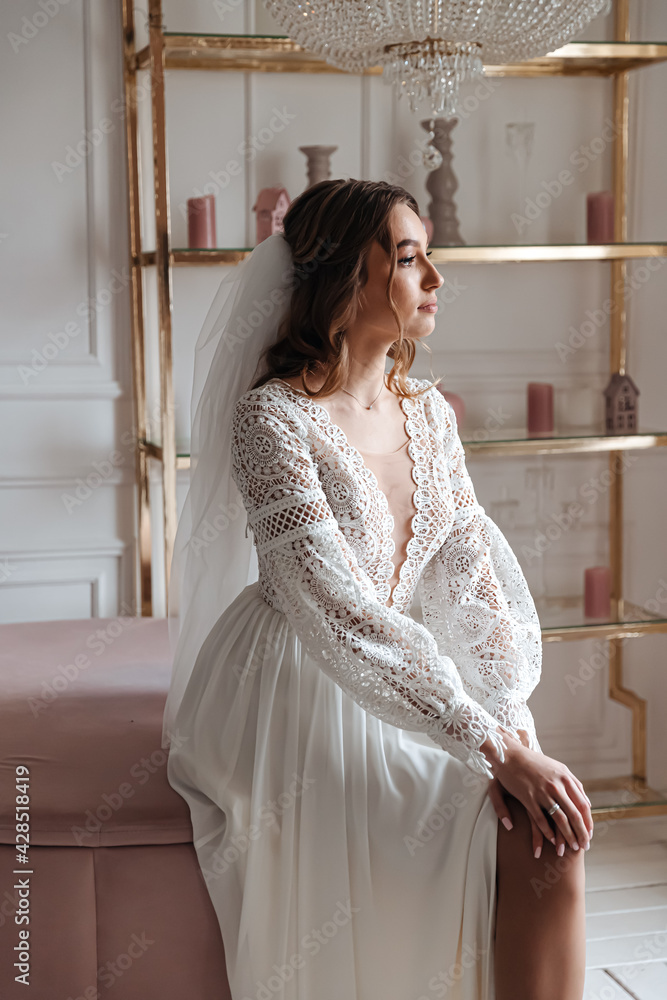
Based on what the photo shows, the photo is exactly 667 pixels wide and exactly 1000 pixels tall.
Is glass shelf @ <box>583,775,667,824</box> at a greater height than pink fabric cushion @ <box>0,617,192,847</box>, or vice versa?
pink fabric cushion @ <box>0,617,192,847</box>

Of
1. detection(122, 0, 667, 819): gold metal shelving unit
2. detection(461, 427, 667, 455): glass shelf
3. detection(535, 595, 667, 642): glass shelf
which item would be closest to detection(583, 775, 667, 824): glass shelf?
detection(122, 0, 667, 819): gold metal shelving unit

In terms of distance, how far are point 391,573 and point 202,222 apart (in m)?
1.17

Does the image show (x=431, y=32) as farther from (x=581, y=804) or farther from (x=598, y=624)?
(x=598, y=624)

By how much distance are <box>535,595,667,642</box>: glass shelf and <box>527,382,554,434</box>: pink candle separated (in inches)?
19.4

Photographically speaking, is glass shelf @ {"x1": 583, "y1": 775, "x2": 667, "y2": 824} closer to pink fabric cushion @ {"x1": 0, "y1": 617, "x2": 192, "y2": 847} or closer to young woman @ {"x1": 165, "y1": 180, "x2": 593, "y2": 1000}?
young woman @ {"x1": 165, "y1": 180, "x2": 593, "y2": 1000}

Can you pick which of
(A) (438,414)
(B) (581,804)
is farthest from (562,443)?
(B) (581,804)

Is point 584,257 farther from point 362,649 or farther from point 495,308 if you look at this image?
point 362,649

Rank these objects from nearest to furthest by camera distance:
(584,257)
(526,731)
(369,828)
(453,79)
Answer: (369,828) → (526,731) → (453,79) → (584,257)

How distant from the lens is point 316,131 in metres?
2.69

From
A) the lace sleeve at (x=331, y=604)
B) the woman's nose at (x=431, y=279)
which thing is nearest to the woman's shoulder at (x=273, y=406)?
the lace sleeve at (x=331, y=604)

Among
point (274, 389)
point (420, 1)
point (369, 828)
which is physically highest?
point (420, 1)

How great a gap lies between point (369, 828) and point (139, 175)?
5.95ft

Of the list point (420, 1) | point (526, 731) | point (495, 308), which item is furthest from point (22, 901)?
point (495, 308)

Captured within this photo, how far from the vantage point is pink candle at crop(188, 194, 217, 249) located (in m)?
2.46
